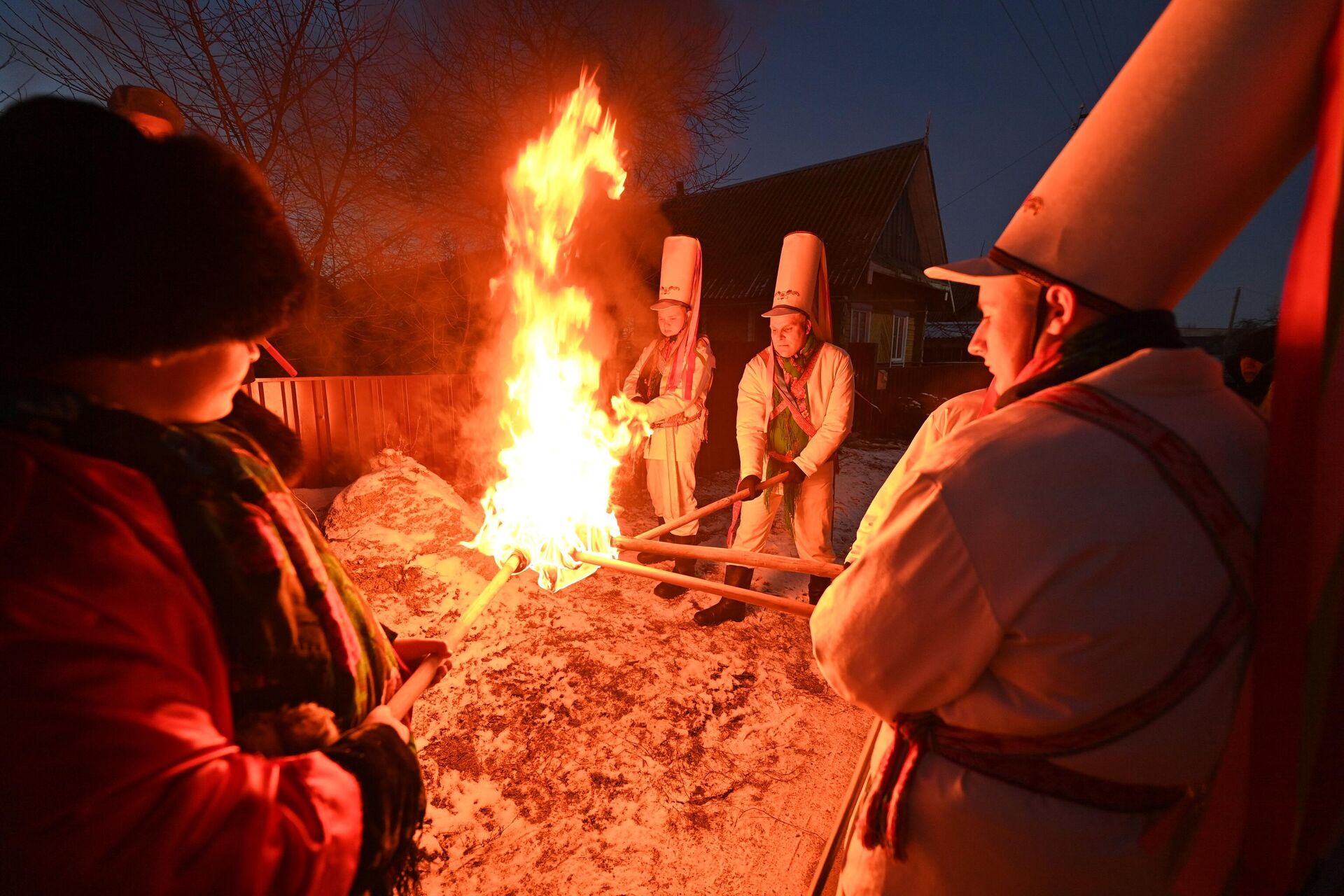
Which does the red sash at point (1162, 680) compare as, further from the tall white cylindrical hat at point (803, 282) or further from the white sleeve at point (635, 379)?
the white sleeve at point (635, 379)

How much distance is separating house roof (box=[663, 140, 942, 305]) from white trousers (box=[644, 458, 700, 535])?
810cm

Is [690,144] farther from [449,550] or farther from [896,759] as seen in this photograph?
[896,759]

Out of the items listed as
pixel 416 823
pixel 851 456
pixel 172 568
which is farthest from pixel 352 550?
pixel 851 456

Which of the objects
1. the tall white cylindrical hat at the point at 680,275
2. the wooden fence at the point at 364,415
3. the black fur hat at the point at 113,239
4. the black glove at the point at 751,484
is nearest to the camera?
the black fur hat at the point at 113,239

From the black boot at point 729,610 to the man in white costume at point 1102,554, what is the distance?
140 inches

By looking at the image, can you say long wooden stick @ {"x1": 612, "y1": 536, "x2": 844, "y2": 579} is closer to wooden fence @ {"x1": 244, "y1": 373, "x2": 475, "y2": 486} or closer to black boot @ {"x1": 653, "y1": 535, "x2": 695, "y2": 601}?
black boot @ {"x1": 653, "y1": 535, "x2": 695, "y2": 601}

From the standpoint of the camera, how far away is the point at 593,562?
131 inches

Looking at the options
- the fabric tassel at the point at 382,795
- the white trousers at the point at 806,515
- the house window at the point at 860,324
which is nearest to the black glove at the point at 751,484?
the white trousers at the point at 806,515

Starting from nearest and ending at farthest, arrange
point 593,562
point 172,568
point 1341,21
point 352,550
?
point 172,568 → point 1341,21 → point 593,562 → point 352,550

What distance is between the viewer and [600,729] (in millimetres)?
3693

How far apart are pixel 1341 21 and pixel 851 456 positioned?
11.9 meters

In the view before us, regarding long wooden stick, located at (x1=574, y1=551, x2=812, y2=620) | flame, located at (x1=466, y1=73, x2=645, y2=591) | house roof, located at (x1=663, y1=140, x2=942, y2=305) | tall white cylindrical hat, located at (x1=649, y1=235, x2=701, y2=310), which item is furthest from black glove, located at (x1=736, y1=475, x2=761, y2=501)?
house roof, located at (x1=663, y1=140, x2=942, y2=305)

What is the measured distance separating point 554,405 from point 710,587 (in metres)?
3.08

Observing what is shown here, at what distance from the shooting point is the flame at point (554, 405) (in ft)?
12.4
